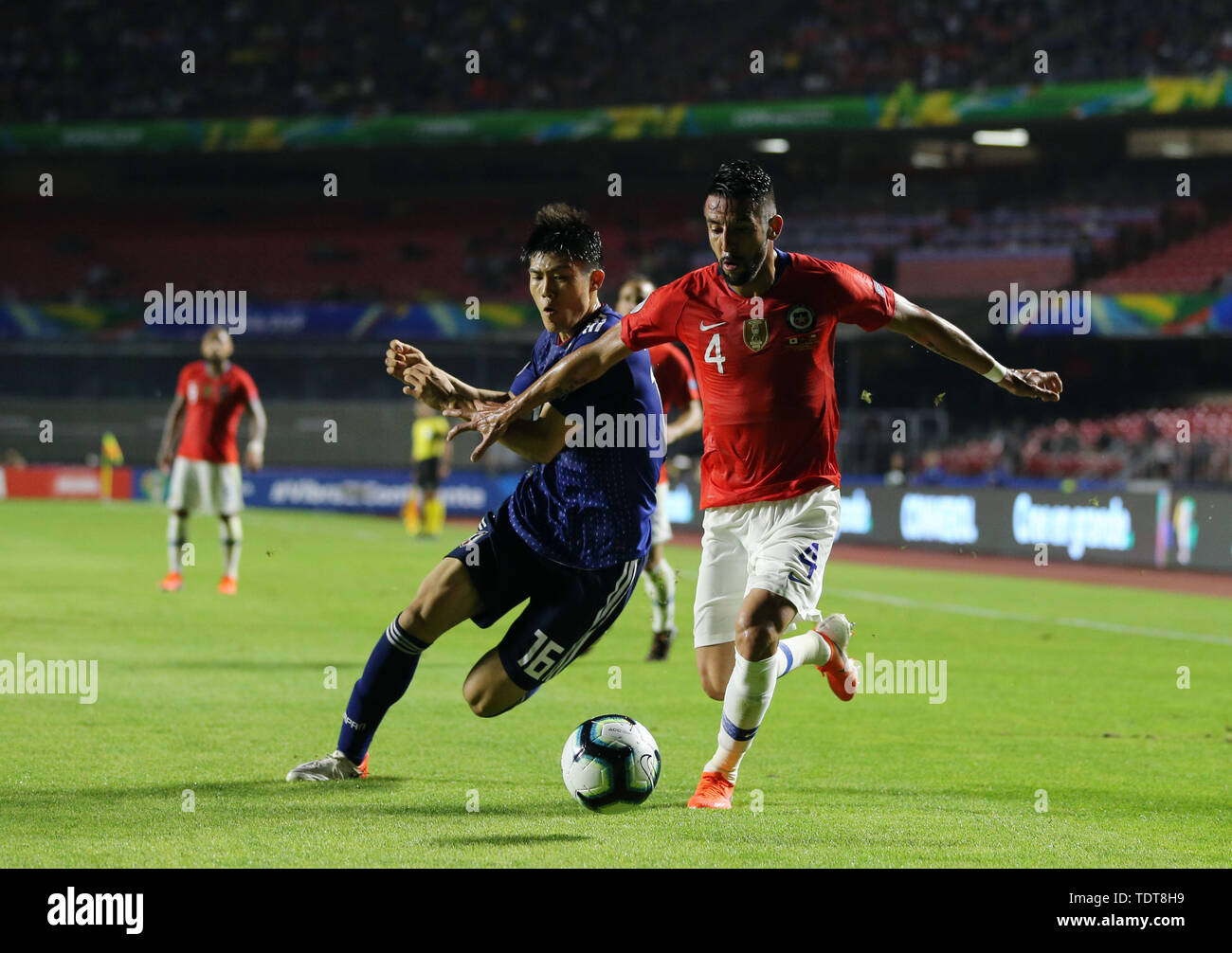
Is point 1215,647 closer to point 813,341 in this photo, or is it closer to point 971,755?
point 971,755

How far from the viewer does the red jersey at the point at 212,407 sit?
14688 millimetres

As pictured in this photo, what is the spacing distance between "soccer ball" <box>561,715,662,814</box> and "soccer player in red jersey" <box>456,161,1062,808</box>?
285mm

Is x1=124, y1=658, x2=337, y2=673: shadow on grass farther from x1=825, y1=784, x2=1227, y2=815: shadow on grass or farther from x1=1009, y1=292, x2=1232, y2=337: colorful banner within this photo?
x1=1009, y1=292, x2=1232, y2=337: colorful banner

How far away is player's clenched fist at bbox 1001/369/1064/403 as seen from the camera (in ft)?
20.4

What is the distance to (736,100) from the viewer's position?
35.7 meters

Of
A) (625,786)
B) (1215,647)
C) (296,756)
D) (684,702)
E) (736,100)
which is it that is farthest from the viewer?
(736,100)

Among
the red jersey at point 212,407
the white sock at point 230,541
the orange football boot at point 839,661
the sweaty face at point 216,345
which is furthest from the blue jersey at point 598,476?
the white sock at point 230,541

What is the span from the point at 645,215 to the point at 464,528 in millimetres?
14709

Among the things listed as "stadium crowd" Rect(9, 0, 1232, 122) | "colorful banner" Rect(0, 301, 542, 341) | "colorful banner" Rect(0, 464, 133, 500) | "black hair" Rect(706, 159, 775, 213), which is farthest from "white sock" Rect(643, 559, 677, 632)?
"colorful banner" Rect(0, 464, 133, 500)

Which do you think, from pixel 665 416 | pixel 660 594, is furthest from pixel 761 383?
pixel 660 594

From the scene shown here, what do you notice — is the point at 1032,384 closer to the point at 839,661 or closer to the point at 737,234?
the point at 737,234

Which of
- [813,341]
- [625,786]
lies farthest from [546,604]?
[813,341]

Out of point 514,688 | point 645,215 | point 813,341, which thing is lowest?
point 514,688

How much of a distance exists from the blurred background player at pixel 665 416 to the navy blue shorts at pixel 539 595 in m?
2.61
